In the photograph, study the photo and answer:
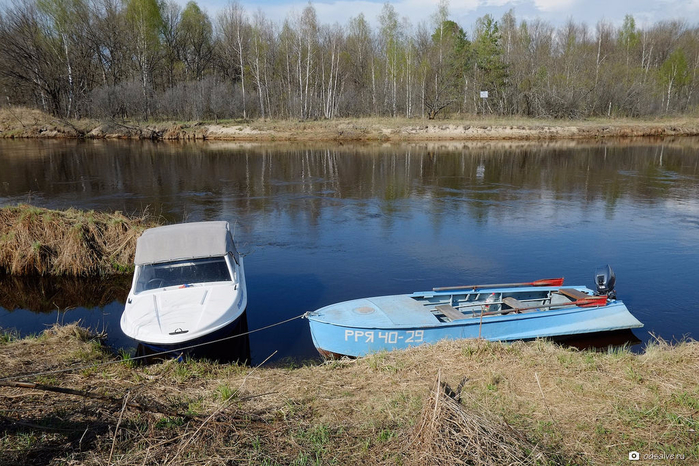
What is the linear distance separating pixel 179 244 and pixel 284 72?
58670 millimetres

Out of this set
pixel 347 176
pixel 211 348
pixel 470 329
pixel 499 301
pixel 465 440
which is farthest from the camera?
pixel 347 176

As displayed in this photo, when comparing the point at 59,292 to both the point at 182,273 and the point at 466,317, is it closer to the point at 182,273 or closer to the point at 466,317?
the point at 182,273

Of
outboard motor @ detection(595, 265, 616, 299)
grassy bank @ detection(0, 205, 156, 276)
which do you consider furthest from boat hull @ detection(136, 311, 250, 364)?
outboard motor @ detection(595, 265, 616, 299)

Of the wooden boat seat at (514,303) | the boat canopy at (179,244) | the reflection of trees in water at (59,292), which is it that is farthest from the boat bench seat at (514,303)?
the reflection of trees in water at (59,292)

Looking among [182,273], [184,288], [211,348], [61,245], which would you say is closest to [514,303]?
[211,348]

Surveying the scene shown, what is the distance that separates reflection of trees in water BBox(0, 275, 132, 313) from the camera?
39.7 ft

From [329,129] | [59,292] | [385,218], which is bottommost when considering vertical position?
[59,292]

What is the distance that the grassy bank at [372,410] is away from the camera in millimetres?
4547

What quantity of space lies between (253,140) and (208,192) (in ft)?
92.9

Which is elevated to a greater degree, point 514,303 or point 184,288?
point 184,288

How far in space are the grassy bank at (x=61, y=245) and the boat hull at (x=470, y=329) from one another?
319 inches

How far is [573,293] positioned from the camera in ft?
35.3

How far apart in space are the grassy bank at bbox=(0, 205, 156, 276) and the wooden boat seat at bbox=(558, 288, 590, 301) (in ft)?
39.1

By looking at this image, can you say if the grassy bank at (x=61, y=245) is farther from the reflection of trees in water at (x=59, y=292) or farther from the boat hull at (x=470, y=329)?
the boat hull at (x=470, y=329)
